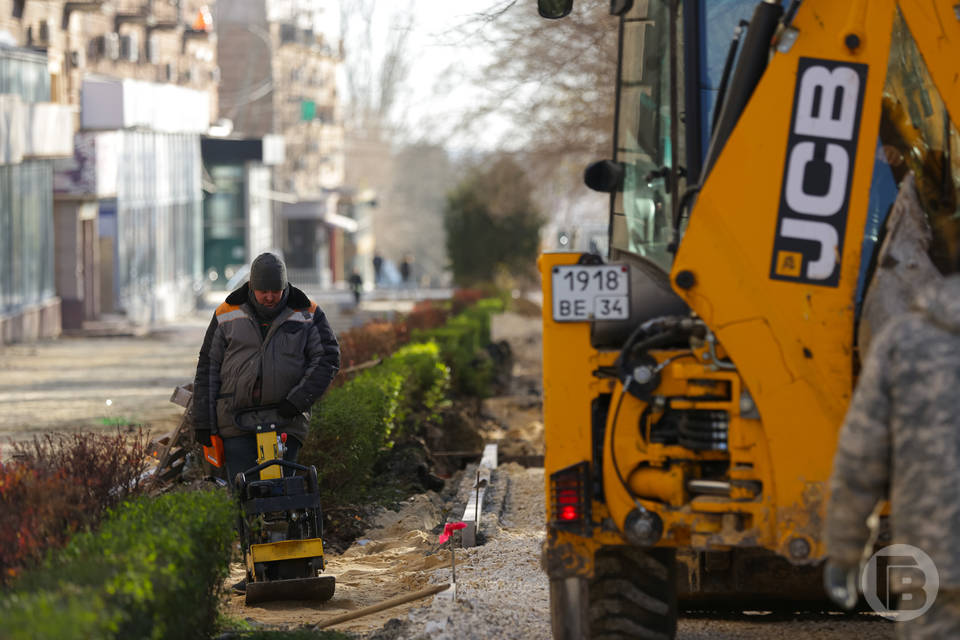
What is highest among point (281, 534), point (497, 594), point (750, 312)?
point (750, 312)

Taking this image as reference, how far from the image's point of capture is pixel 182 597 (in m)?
5.80

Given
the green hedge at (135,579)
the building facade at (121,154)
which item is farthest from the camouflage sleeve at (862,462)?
the building facade at (121,154)

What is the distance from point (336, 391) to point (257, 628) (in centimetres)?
553

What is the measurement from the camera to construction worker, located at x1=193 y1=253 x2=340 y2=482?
8445mm

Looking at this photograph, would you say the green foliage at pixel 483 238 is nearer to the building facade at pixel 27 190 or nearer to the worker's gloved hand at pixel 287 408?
the building facade at pixel 27 190

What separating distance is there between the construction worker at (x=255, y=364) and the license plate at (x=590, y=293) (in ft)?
9.07

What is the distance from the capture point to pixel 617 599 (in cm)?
615

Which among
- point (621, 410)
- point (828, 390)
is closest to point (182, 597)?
point (621, 410)

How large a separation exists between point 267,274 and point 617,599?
318 cm

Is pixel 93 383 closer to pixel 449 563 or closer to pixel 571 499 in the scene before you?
pixel 449 563

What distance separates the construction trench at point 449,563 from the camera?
7.35 metres

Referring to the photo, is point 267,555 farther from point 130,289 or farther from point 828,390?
point 130,289

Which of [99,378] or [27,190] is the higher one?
[27,190]

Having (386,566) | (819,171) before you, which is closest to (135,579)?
(819,171)
